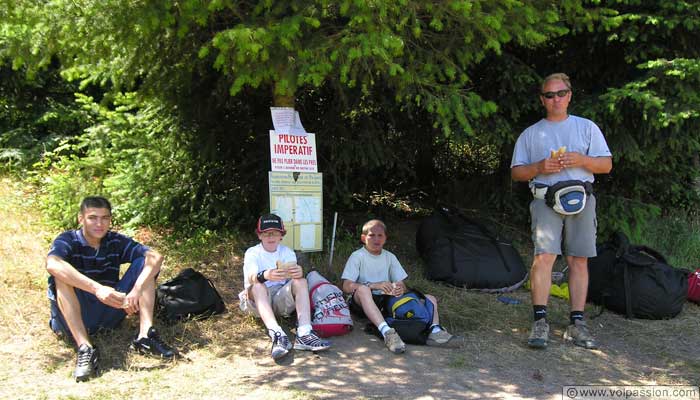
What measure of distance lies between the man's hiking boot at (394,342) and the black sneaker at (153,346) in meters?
1.54

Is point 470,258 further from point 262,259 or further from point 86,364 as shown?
point 86,364

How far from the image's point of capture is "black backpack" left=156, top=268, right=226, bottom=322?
475 centimetres

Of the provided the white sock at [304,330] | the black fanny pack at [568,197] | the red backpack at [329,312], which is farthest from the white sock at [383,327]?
the black fanny pack at [568,197]

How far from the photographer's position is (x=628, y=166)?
23.0 ft

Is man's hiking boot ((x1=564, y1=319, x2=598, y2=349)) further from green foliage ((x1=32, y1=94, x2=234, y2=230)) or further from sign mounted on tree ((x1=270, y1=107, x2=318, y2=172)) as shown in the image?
green foliage ((x1=32, y1=94, x2=234, y2=230))

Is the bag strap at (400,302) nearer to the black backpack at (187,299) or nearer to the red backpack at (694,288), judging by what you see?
the black backpack at (187,299)

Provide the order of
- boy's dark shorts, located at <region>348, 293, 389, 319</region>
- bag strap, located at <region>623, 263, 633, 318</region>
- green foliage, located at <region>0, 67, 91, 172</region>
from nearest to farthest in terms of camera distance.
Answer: boy's dark shorts, located at <region>348, 293, 389, 319</region>
bag strap, located at <region>623, 263, 633, 318</region>
green foliage, located at <region>0, 67, 91, 172</region>

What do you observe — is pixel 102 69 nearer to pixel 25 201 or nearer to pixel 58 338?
pixel 58 338

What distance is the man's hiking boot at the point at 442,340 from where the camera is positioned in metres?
4.61

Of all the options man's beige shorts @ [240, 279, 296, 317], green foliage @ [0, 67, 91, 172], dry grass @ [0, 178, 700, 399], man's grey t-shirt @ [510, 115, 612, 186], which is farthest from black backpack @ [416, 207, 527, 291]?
green foliage @ [0, 67, 91, 172]

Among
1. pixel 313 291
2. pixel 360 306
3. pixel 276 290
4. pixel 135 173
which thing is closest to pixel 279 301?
pixel 276 290

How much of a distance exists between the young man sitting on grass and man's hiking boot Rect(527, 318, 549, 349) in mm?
531

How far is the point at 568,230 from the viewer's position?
15.6 feet

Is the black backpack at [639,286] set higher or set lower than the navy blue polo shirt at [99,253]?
lower
